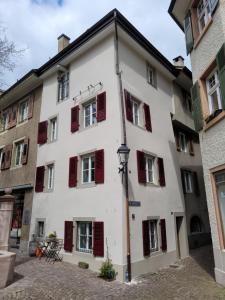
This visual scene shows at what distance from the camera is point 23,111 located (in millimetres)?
17359

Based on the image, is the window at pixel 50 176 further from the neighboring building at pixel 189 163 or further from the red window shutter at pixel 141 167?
the neighboring building at pixel 189 163

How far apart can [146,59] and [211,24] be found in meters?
5.14

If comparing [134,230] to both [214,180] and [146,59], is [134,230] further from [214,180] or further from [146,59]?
[146,59]

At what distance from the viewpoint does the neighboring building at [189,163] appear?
14.9 meters

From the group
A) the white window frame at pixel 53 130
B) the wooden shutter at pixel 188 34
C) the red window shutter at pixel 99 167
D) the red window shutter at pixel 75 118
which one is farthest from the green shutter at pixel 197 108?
the white window frame at pixel 53 130

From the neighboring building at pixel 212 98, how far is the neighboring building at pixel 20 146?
9366 mm

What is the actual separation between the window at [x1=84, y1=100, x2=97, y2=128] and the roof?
3.15 meters

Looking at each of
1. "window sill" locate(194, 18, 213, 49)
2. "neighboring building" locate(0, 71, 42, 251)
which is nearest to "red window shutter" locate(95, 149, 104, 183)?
"neighboring building" locate(0, 71, 42, 251)

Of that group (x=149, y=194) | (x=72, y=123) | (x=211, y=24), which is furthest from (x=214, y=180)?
(x=72, y=123)

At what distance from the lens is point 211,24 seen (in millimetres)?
8953

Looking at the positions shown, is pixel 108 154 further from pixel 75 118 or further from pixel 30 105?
pixel 30 105

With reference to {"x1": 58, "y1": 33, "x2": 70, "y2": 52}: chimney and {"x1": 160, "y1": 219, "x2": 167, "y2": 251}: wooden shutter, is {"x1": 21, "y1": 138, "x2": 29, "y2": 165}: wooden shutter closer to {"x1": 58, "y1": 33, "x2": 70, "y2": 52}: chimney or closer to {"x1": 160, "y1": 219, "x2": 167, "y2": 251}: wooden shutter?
{"x1": 58, "y1": 33, "x2": 70, "y2": 52}: chimney

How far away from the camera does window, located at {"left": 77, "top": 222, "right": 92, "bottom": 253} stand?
1049 centimetres

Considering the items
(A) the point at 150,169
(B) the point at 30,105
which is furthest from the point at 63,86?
(A) the point at 150,169
